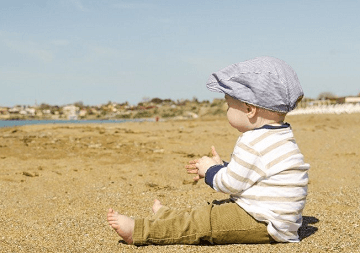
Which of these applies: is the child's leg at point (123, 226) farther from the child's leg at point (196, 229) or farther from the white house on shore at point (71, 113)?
the white house on shore at point (71, 113)

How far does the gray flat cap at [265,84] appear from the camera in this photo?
2.05m

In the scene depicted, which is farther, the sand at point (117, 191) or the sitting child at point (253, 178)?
the sand at point (117, 191)

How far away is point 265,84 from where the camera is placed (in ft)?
6.77

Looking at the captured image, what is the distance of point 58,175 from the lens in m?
4.34

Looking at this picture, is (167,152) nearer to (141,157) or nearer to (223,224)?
(141,157)

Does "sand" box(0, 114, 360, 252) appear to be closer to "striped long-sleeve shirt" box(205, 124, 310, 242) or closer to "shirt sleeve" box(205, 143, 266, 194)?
"striped long-sleeve shirt" box(205, 124, 310, 242)

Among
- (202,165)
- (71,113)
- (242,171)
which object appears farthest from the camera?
(71,113)

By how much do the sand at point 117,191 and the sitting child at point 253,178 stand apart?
0.08 meters

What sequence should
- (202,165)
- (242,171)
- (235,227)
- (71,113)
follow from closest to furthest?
(242,171) < (235,227) < (202,165) < (71,113)

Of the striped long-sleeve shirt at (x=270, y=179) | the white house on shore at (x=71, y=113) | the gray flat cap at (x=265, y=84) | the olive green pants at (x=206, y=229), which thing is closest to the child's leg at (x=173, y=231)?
the olive green pants at (x=206, y=229)

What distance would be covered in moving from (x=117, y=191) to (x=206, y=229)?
1.59 metres

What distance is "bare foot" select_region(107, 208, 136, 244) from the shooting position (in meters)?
2.15

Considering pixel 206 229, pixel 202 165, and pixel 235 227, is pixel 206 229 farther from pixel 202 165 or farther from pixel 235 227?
pixel 202 165

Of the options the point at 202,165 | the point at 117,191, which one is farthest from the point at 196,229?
the point at 117,191
